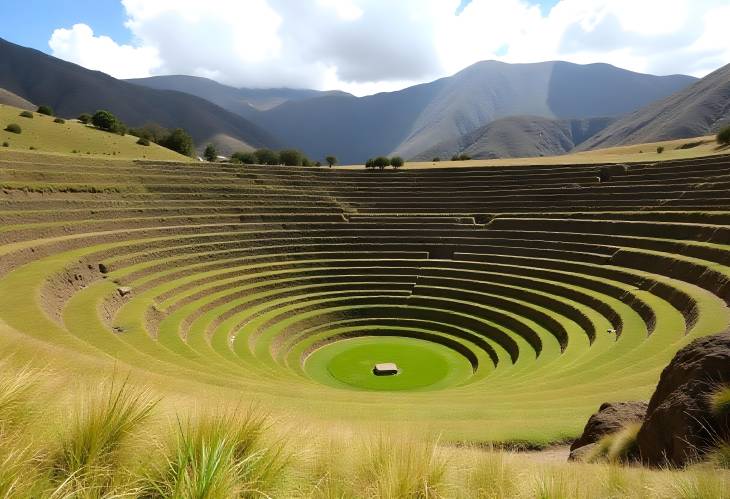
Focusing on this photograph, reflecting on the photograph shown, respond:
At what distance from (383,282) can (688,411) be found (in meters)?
23.4

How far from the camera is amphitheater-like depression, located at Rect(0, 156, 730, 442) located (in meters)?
12.8

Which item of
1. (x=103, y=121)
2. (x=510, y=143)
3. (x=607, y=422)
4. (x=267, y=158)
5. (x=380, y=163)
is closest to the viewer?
(x=607, y=422)

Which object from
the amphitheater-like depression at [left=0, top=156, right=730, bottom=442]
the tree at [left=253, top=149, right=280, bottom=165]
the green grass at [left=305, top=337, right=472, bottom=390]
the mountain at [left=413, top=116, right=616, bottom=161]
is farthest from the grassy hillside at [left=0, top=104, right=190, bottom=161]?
the mountain at [left=413, top=116, right=616, bottom=161]

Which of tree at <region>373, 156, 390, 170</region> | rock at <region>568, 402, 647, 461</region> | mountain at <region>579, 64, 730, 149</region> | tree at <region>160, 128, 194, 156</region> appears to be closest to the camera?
rock at <region>568, 402, 647, 461</region>

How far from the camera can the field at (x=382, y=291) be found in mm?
9648

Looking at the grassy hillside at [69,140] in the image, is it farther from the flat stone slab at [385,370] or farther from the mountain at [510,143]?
the mountain at [510,143]

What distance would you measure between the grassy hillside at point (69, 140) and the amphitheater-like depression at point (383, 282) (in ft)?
43.2

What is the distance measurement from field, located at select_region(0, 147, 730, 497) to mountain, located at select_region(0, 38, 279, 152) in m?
127

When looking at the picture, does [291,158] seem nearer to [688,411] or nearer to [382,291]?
[382,291]

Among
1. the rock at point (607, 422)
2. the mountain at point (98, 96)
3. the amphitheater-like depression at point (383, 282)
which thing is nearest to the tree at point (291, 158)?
the amphitheater-like depression at point (383, 282)

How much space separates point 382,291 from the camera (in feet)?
93.8

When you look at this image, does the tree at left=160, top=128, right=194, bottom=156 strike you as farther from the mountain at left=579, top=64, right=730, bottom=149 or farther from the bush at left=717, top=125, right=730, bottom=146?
the mountain at left=579, top=64, right=730, bottom=149

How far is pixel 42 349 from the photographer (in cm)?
941

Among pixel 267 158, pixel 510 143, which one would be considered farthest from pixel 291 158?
pixel 510 143
